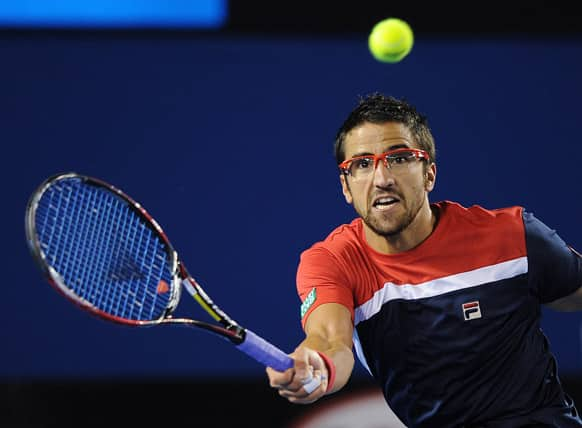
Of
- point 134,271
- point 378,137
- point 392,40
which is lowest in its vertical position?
point 134,271

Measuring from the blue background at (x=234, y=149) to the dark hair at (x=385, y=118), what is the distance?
182cm

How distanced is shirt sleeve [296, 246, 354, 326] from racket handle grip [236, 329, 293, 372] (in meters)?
0.40

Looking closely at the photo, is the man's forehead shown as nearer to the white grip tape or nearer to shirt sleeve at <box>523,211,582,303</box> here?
shirt sleeve at <box>523,211,582,303</box>

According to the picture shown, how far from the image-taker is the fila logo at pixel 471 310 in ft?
8.93

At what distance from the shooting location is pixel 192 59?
187 inches

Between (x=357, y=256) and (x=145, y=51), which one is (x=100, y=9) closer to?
(x=145, y=51)

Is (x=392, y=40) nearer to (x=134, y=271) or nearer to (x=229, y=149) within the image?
(x=229, y=149)

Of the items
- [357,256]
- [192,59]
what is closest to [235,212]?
[192,59]

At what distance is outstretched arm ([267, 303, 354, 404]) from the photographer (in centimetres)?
218

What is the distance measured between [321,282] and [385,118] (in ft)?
1.78

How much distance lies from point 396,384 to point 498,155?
7.68ft

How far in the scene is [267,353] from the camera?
2191mm

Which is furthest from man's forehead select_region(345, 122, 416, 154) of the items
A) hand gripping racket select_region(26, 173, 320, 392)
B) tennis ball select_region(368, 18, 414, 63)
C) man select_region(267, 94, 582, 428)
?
tennis ball select_region(368, 18, 414, 63)

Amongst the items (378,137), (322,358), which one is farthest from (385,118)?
(322,358)
